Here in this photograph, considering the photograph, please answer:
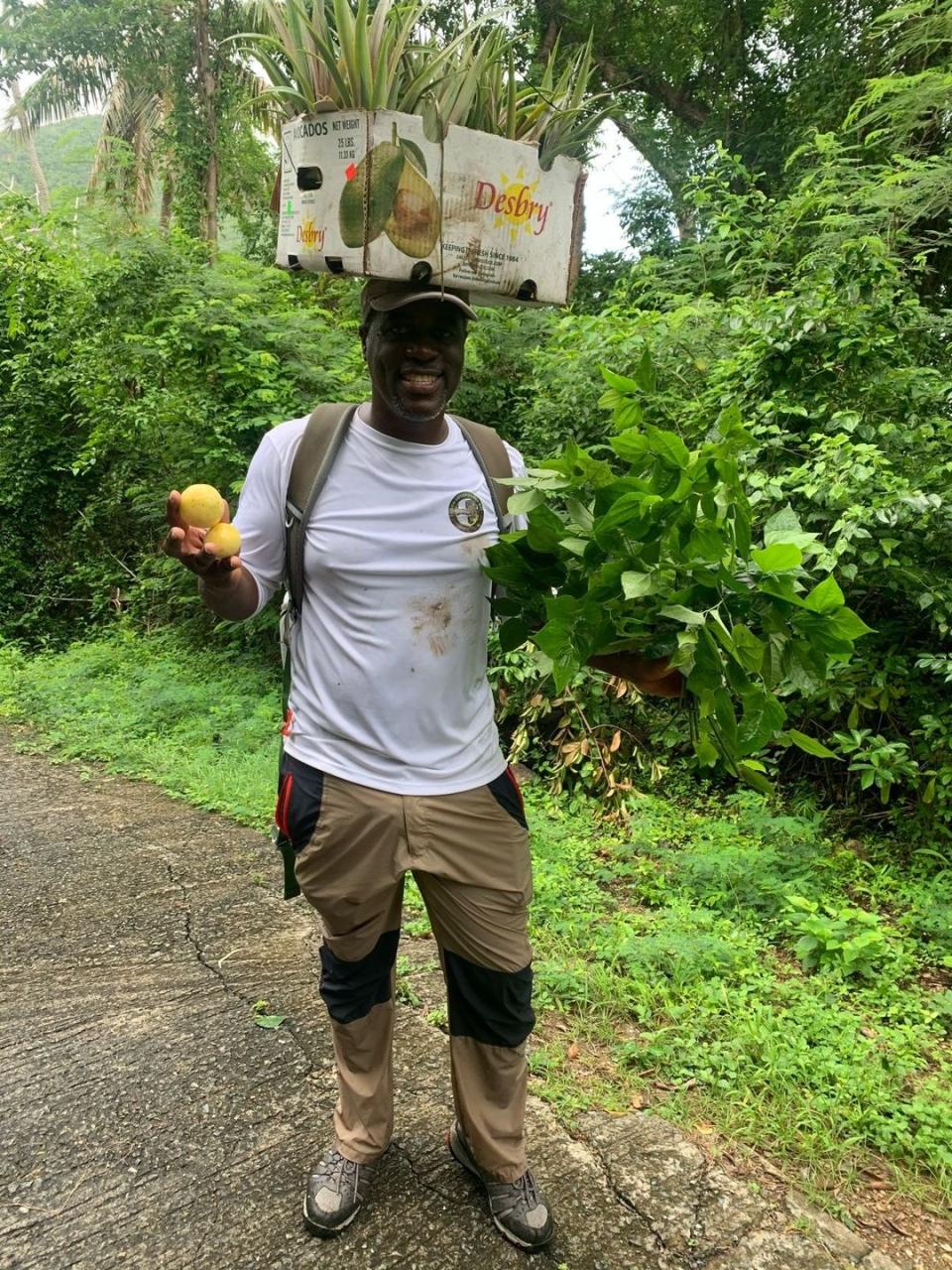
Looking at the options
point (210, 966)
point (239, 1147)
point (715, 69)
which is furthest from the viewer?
point (715, 69)

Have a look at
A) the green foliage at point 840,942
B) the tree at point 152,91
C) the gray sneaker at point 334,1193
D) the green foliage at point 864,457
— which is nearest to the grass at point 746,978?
the green foliage at point 840,942

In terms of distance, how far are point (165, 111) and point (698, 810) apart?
1297 cm

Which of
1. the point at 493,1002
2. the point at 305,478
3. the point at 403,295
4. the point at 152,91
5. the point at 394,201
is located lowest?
the point at 493,1002

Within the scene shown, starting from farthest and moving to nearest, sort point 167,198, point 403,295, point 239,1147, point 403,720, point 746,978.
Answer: point 167,198, point 746,978, point 239,1147, point 403,720, point 403,295

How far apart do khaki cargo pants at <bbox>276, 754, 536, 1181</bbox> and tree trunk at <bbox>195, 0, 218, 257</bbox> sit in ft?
35.4

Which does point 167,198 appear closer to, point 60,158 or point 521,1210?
point 60,158

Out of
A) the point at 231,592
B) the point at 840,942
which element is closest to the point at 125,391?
the point at 231,592

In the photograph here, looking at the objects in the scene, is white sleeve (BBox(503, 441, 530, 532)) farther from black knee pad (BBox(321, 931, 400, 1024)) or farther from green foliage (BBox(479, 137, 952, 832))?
green foliage (BBox(479, 137, 952, 832))

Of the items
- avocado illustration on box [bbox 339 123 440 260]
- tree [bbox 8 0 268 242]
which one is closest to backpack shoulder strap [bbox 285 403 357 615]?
avocado illustration on box [bbox 339 123 440 260]

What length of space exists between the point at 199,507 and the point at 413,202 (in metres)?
0.70

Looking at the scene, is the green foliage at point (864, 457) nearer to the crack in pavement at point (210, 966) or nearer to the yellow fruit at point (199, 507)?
the crack in pavement at point (210, 966)

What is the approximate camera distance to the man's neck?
184 cm

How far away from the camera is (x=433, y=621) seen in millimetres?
1816

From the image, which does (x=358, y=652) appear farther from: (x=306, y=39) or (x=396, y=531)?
(x=306, y=39)
